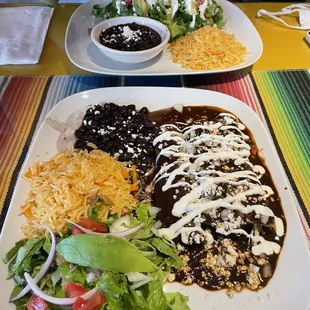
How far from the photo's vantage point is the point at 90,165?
1.76 metres

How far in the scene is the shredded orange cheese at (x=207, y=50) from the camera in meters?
2.47

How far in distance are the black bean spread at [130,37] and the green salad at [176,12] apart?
17 cm

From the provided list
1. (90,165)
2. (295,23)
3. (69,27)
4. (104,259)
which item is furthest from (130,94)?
(295,23)

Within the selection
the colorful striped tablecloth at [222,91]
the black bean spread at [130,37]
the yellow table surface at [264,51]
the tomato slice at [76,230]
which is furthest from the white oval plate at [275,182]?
the yellow table surface at [264,51]

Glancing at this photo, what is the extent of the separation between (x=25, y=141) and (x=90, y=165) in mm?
539

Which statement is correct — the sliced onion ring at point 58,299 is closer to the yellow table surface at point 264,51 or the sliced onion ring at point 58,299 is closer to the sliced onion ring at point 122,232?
the sliced onion ring at point 122,232

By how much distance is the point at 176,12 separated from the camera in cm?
275

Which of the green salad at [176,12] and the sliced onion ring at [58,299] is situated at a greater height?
the green salad at [176,12]

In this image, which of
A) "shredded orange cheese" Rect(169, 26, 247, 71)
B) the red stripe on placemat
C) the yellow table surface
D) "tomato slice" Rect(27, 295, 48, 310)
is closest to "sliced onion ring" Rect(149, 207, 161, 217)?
"tomato slice" Rect(27, 295, 48, 310)

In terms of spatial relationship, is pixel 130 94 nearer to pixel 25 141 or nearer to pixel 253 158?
pixel 25 141

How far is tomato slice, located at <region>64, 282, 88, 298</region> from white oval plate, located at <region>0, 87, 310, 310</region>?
7.9 inches

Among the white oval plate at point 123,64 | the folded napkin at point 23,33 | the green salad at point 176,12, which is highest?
the green salad at point 176,12

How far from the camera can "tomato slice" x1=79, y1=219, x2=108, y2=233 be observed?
150cm

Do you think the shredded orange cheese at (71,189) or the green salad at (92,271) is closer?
the green salad at (92,271)
